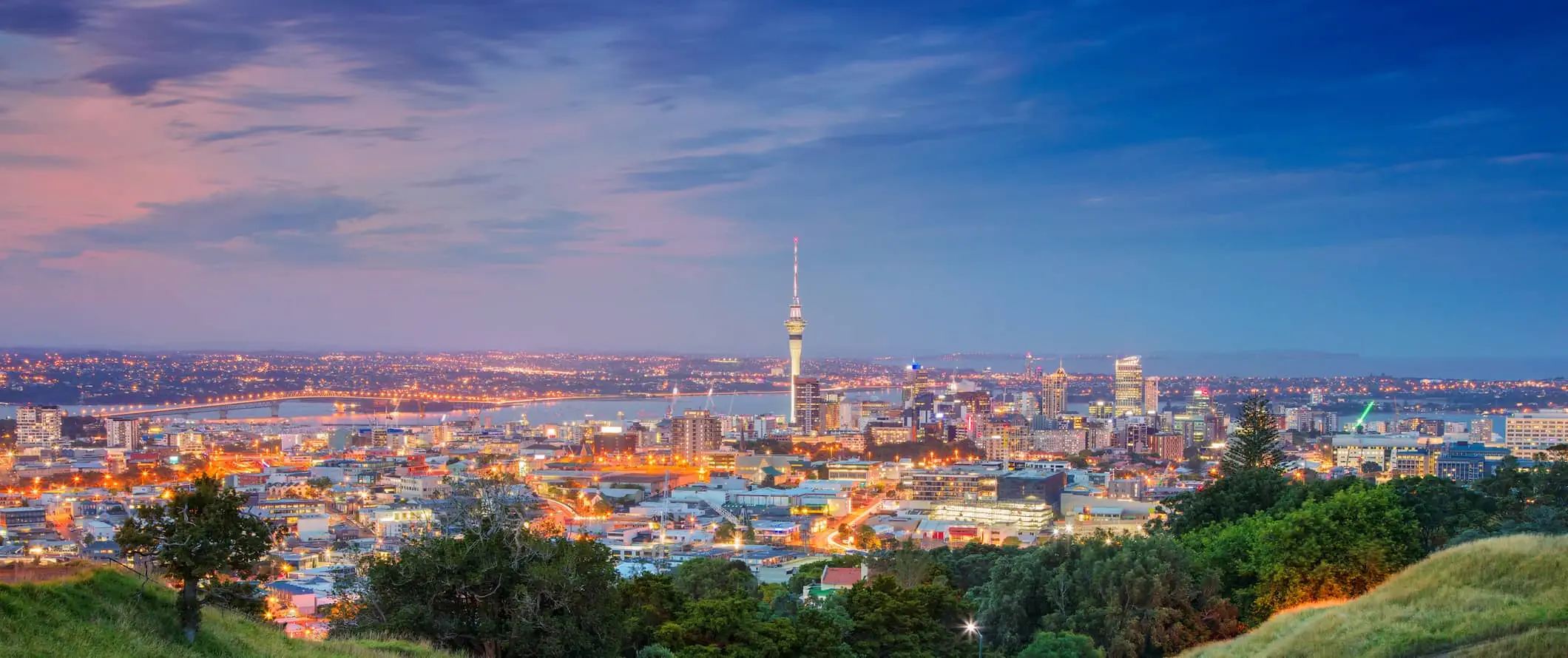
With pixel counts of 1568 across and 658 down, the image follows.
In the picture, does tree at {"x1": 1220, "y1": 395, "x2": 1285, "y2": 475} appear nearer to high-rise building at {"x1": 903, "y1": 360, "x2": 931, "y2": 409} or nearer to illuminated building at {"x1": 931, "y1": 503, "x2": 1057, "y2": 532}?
illuminated building at {"x1": 931, "y1": 503, "x2": 1057, "y2": 532}

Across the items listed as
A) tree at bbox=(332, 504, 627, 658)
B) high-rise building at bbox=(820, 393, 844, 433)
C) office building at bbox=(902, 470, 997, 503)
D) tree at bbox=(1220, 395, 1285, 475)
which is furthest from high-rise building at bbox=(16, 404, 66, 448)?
tree at bbox=(332, 504, 627, 658)

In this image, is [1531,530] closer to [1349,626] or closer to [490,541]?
[1349,626]

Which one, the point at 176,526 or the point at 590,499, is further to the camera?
the point at 590,499

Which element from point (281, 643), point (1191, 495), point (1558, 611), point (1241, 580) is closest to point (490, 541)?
point (281, 643)

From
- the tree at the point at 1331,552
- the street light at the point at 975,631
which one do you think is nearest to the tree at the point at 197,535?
the street light at the point at 975,631

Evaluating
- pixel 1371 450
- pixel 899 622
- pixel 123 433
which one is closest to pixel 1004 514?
pixel 1371 450

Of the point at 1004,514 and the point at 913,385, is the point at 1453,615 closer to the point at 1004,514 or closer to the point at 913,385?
the point at 1004,514
